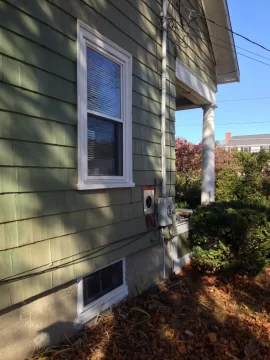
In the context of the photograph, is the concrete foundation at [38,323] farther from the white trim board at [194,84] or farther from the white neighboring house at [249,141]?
the white neighboring house at [249,141]

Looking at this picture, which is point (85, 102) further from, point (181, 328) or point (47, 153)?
point (181, 328)

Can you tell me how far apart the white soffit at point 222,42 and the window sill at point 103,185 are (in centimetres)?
424

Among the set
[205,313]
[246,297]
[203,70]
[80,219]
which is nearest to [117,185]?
[80,219]

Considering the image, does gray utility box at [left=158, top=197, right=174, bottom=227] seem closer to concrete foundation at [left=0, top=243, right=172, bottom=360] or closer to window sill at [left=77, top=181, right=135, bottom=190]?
window sill at [left=77, top=181, right=135, bottom=190]

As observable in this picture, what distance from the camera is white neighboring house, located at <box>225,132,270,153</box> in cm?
4841

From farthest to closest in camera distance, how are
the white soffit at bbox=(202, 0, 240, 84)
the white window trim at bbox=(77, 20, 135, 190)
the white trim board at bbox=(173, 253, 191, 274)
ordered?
the white soffit at bbox=(202, 0, 240, 84) → the white trim board at bbox=(173, 253, 191, 274) → the white window trim at bbox=(77, 20, 135, 190)

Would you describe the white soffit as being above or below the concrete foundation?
above

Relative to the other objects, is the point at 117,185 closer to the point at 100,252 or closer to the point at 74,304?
the point at 100,252

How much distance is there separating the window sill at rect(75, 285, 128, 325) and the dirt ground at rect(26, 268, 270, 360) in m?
0.09

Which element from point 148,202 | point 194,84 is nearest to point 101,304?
point 148,202

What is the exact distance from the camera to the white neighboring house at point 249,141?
159 feet

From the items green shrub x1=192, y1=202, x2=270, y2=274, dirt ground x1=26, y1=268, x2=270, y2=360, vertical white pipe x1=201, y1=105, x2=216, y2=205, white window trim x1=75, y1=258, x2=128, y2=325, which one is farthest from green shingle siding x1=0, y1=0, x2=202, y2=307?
vertical white pipe x1=201, y1=105, x2=216, y2=205

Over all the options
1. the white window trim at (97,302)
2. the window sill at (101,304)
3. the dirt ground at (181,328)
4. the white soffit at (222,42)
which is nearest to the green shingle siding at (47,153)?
the white window trim at (97,302)

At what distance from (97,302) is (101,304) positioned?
0.06 metres
